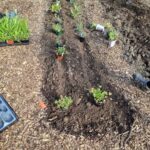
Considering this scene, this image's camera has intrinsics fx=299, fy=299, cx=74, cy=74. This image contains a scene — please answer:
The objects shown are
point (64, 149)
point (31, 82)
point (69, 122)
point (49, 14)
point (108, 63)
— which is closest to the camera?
point (64, 149)

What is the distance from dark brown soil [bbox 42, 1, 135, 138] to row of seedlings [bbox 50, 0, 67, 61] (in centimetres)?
13

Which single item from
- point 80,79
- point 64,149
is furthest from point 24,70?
point 64,149

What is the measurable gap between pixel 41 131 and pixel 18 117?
500mm

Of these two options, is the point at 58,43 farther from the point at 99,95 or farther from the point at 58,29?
the point at 99,95

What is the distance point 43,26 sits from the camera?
7582mm

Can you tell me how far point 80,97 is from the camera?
18.4ft

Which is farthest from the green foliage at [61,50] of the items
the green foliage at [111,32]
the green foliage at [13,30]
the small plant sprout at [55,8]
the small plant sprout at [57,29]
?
the small plant sprout at [55,8]

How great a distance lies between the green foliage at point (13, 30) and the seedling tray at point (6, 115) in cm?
187

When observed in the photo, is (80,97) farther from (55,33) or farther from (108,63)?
(55,33)

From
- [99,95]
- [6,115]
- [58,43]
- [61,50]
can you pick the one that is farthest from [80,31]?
[6,115]

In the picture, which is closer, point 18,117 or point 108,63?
point 18,117

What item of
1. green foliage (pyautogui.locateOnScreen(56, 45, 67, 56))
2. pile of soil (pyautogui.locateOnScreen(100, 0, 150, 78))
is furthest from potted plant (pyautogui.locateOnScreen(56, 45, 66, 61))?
pile of soil (pyautogui.locateOnScreen(100, 0, 150, 78))

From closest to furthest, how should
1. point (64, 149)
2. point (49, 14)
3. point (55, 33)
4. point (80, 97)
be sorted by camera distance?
point (64, 149), point (80, 97), point (55, 33), point (49, 14)

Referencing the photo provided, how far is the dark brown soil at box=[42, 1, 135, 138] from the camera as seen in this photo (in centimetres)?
515
